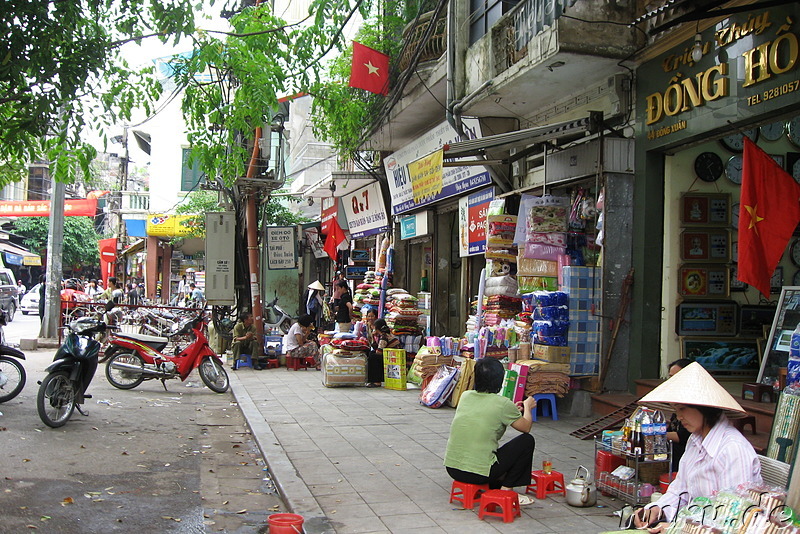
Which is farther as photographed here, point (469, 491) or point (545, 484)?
point (545, 484)

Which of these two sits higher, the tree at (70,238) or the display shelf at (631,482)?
the tree at (70,238)

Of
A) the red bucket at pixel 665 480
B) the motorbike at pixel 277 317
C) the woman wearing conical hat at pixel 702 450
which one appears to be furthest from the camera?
the motorbike at pixel 277 317

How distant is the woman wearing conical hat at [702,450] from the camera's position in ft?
11.2

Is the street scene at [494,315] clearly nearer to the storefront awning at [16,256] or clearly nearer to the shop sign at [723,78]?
the shop sign at [723,78]

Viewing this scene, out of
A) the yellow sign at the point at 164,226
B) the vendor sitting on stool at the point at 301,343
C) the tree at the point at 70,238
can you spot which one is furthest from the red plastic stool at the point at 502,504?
the tree at the point at 70,238

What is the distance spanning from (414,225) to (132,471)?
950cm

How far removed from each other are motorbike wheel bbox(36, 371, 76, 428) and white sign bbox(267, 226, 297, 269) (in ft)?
31.1

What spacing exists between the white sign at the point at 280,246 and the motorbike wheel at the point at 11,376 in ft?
28.0

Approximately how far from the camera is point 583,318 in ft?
28.3

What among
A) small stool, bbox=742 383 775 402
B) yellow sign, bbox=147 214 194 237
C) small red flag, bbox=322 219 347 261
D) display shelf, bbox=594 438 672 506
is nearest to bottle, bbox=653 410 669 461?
display shelf, bbox=594 438 672 506

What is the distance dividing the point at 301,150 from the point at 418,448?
20.1m

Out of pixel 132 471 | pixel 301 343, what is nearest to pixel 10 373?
pixel 132 471

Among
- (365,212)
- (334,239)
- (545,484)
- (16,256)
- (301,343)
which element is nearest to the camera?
(545,484)

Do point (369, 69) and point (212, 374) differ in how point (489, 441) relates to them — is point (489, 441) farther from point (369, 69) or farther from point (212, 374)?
point (369, 69)
